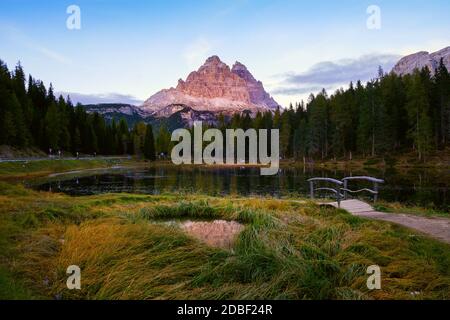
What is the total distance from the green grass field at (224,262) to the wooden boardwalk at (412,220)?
70cm

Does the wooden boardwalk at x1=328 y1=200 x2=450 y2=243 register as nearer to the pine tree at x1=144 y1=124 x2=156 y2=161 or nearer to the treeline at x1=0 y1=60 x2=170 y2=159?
the treeline at x1=0 y1=60 x2=170 y2=159

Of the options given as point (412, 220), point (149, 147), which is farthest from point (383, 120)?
point (149, 147)

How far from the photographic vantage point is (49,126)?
70.7 m

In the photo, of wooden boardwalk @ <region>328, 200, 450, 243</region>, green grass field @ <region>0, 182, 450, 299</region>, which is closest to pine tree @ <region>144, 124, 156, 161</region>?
wooden boardwalk @ <region>328, 200, 450, 243</region>

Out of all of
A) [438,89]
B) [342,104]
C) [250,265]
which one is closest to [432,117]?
[438,89]

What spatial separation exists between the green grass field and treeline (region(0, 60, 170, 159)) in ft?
193

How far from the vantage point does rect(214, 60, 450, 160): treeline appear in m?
55.6

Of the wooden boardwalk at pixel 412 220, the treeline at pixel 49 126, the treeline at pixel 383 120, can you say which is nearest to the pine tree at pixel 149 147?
the treeline at pixel 49 126

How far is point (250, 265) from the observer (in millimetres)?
6090

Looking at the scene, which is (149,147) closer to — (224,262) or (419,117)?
(419,117)

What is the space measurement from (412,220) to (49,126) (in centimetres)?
7410

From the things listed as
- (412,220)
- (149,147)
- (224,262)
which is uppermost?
(149,147)
